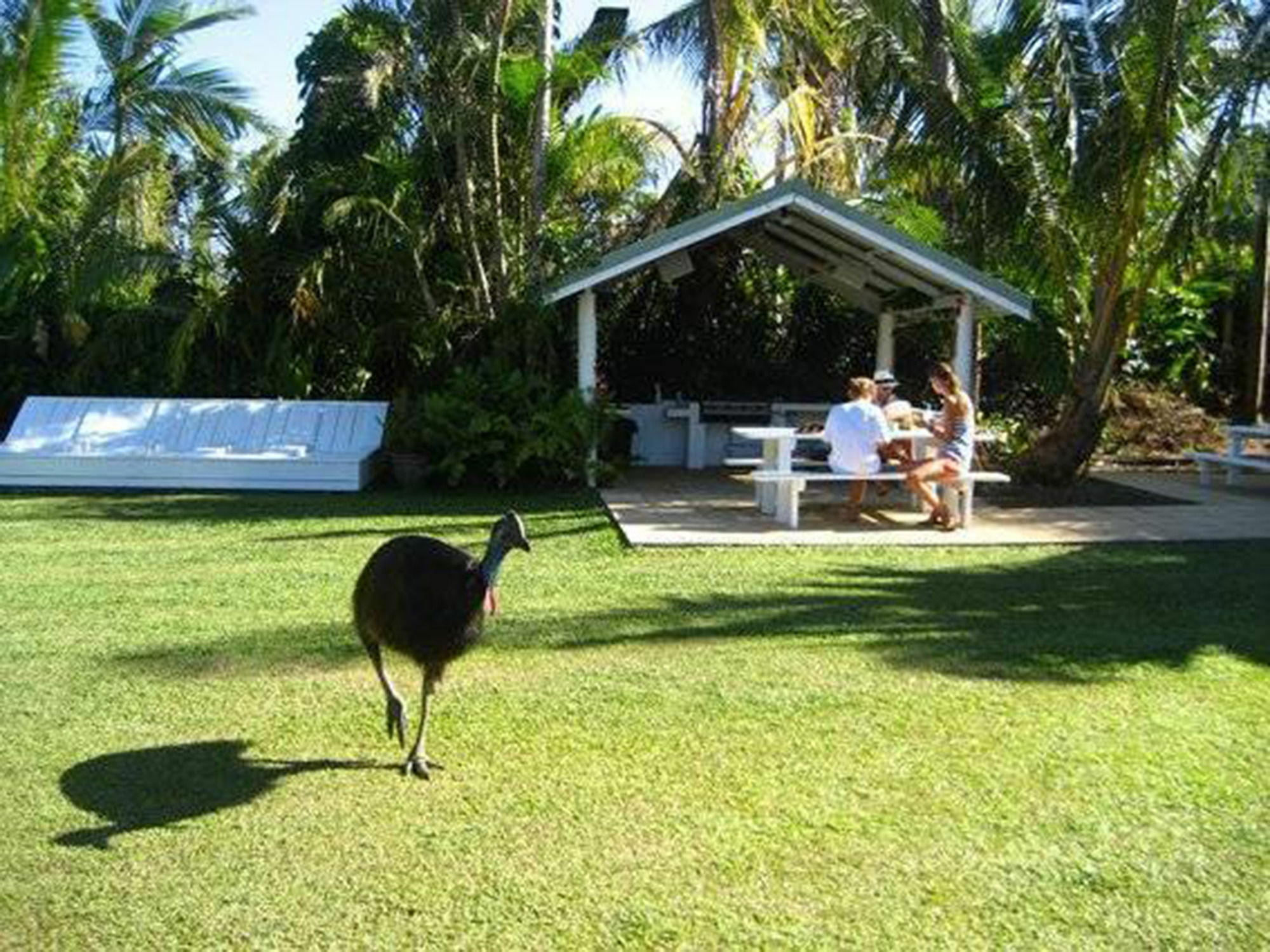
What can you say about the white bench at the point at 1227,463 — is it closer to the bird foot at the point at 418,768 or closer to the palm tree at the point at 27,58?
the bird foot at the point at 418,768

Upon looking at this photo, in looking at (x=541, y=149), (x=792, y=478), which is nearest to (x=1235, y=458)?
(x=792, y=478)

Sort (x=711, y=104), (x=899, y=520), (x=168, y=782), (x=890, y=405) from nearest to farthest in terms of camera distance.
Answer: (x=168, y=782) < (x=899, y=520) < (x=890, y=405) < (x=711, y=104)

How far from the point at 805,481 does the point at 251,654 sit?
18.5 ft

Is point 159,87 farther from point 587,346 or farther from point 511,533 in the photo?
point 511,533

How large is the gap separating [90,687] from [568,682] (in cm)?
222

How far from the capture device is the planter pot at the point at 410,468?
13242 mm

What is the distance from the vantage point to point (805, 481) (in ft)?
35.8

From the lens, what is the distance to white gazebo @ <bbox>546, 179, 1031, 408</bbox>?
40.9 ft

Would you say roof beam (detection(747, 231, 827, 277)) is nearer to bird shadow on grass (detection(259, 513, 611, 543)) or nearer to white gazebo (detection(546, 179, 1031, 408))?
white gazebo (detection(546, 179, 1031, 408))

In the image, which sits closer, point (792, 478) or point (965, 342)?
point (792, 478)

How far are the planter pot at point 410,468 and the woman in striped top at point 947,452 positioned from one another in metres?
5.11

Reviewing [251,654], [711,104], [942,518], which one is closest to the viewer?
[251,654]

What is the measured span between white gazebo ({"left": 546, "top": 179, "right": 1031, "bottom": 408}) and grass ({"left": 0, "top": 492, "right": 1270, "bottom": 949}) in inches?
189

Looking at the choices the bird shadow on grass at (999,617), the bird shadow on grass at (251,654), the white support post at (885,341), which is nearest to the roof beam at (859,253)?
the white support post at (885,341)
